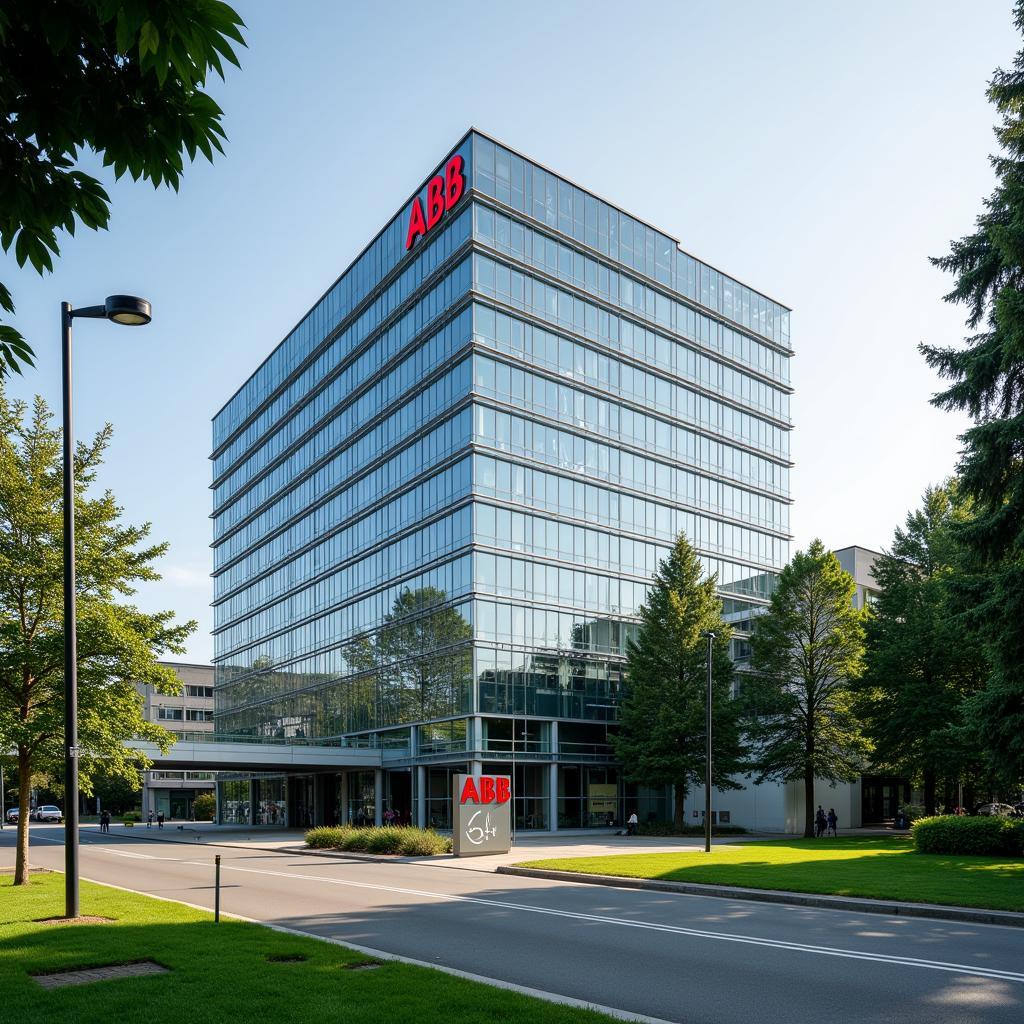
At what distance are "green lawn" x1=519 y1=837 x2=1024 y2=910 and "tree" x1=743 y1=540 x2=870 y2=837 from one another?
43.6 feet

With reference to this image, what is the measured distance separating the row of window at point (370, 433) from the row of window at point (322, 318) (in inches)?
204

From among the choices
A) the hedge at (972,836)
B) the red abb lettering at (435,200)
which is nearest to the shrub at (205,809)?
the red abb lettering at (435,200)

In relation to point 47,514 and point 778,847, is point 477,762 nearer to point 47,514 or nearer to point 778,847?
point 778,847

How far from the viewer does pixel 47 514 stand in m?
21.2

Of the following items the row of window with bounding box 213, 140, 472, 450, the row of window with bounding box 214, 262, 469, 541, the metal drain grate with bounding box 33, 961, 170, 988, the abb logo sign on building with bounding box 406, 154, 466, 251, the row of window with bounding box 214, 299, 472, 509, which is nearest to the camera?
the metal drain grate with bounding box 33, 961, 170, 988

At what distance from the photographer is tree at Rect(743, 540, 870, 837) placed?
50.0 m

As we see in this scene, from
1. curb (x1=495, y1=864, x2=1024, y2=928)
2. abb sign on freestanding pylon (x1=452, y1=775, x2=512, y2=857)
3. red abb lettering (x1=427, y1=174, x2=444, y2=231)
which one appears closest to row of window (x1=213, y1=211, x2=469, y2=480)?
red abb lettering (x1=427, y1=174, x2=444, y2=231)

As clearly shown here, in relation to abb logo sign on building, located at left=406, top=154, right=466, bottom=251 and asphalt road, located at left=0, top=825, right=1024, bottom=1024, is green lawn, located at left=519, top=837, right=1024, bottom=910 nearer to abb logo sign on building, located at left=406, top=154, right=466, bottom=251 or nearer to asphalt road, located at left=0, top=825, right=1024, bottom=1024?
asphalt road, located at left=0, top=825, right=1024, bottom=1024

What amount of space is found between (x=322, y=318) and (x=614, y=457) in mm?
24719

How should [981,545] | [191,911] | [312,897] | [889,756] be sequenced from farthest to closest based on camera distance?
1. [889,756]
2. [981,545]
3. [312,897]
4. [191,911]

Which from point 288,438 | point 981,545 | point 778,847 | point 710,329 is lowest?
point 778,847

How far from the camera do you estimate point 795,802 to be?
55812mm

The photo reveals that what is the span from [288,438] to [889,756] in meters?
48.2

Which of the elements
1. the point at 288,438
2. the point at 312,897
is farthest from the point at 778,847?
the point at 288,438
